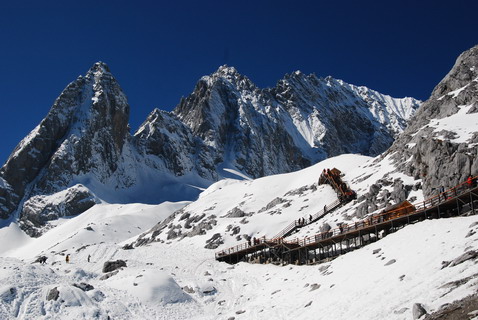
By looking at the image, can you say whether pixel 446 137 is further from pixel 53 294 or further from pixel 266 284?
pixel 53 294

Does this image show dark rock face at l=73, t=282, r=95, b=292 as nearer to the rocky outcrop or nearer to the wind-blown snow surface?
the wind-blown snow surface

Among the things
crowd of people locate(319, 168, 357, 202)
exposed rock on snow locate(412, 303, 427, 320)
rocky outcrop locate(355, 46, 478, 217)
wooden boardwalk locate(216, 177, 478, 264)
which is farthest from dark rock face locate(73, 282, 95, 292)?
crowd of people locate(319, 168, 357, 202)

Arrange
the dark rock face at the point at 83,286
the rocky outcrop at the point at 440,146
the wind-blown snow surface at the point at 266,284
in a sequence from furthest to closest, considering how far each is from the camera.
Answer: the rocky outcrop at the point at 440,146, the dark rock face at the point at 83,286, the wind-blown snow surface at the point at 266,284

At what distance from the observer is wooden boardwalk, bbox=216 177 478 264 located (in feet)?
110

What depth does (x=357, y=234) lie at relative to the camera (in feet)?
128

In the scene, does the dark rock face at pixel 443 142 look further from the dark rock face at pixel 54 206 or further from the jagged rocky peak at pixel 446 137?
the dark rock face at pixel 54 206

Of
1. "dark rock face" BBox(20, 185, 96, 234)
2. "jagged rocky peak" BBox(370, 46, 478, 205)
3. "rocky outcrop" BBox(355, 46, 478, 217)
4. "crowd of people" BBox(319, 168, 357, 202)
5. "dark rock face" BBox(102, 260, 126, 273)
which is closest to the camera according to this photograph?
"dark rock face" BBox(102, 260, 126, 273)

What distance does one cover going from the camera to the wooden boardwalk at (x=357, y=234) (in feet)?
110

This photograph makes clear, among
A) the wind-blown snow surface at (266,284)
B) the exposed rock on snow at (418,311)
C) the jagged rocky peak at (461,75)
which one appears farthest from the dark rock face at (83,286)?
the jagged rocky peak at (461,75)

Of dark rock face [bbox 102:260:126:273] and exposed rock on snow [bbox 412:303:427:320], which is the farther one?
dark rock face [bbox 102:260:126:273]

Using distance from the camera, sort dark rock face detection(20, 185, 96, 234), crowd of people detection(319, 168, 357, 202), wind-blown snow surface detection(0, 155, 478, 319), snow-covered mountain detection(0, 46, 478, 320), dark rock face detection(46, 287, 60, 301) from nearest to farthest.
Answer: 1. wind-blown snow surface detection(0, 155, 478, 319)
2. snow-covered mountain detection(0, 46, 478, 320)
3. dark rock face detection(46, 287, 60, 301)
4. crowd of people detection(319, 168, 357, 202)
5. dark rock face detection(20, 185, 96, 234)

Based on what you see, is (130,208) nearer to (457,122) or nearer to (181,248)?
(181,248)

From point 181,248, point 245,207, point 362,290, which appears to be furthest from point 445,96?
point 362,290

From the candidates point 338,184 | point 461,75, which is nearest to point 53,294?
point 338,184
